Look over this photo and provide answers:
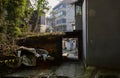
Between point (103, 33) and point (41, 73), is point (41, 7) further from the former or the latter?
point (103, 33)

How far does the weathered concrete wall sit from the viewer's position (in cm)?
975

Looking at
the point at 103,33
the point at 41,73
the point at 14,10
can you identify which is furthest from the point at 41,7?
the point at 103,33

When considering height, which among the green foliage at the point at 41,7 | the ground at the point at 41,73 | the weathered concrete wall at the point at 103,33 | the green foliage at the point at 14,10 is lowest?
the ground at the point at 41,73

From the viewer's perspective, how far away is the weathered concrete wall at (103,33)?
9.75m

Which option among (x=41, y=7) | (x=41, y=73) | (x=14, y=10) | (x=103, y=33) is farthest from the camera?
(x=41, y=7)

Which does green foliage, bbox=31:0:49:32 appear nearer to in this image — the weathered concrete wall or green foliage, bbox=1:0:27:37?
green foliage, bbox=1:0:27:37

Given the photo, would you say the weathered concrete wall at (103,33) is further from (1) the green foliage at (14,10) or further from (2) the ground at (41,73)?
(1) the green foliage at (14,10)

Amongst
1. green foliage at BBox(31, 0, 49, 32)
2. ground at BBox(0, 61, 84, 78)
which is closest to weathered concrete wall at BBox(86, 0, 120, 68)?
ground at BBox(0, 61, 84, 78)

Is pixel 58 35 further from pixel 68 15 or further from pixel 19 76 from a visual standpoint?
pixel 68 15

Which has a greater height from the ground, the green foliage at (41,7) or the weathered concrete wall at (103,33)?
the green foliage at (41,7)

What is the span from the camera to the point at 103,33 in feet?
32.8

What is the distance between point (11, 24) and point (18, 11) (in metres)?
2.21

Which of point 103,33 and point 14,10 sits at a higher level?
point 14,10

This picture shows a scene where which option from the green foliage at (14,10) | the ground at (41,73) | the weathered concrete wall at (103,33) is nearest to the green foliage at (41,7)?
the green foliage at (14,10)
